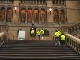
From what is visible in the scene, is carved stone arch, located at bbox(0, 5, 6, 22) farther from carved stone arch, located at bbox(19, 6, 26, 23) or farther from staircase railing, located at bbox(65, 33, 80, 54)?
staircase railing, located at bbox(65, 33, 80, 54)

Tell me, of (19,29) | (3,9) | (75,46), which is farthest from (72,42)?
(3,9)

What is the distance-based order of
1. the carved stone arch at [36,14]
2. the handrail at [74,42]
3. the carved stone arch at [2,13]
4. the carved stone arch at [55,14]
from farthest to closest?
1. the carved stone arch at [55,14]
2. the carved stone arch at [36,14]
3. the carved stone arch at [2,13]
4. the handrail at [74,42]

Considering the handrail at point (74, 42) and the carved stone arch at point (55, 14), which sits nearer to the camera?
the handrail at point (74, 42)

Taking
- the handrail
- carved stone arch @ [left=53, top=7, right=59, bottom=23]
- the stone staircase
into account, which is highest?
carved stone arch @ [left=53, top=7, right=59, bottom=23]

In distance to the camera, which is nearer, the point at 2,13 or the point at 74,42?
the point at 74,42

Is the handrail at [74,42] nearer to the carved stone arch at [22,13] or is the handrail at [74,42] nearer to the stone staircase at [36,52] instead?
the stone staircase at [36,52]

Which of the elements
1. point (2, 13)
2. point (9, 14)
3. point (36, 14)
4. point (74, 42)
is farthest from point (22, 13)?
point (74, 42)

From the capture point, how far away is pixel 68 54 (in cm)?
1424

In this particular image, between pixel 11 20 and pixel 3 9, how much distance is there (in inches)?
80.2

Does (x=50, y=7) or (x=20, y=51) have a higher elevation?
(x=50, y=7)

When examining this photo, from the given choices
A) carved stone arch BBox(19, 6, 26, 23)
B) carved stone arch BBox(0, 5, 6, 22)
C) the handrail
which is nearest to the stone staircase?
the handrail

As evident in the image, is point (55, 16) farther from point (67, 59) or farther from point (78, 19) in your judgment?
point (67, 59)

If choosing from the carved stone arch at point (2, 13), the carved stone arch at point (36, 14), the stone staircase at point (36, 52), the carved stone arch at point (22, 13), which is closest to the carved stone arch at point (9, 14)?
the carved stone arch at point (2, 13)

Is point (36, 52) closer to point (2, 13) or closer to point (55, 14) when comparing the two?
point (55, 14)
